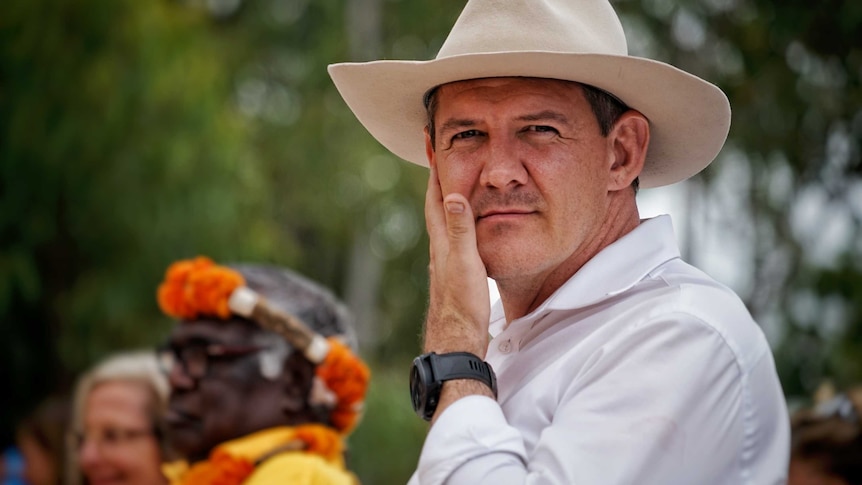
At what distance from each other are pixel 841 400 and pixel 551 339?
2.38m

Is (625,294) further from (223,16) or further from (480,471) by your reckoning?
(223,16)

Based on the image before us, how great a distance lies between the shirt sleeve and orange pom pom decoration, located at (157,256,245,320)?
1735mm

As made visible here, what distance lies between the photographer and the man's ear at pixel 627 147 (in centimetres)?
258

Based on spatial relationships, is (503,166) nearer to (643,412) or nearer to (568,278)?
(568,278)

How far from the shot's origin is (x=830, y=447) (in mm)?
4113

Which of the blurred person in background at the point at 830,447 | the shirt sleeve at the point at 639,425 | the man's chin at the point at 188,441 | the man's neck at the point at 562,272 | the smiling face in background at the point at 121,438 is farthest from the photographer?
the smiling face in background at the point at 121,438

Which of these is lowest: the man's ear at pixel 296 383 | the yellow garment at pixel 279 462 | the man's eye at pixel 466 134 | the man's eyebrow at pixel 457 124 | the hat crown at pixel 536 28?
the yellow garment at pixel 279 462

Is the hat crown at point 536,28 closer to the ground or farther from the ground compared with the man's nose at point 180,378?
farther from the ground

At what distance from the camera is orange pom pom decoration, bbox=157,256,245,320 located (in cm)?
374

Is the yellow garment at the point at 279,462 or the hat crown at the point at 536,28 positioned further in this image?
the yellow garment at the point at 279,462

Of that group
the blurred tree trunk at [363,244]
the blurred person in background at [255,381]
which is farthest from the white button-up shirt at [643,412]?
the blurred tree trunk at [363,244]

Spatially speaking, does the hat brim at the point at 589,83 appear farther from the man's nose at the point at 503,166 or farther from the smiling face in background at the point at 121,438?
the smiling face in background at the point at 121,438

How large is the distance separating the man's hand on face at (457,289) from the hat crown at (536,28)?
36 centimetres

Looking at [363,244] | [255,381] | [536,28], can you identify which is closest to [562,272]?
[536,28]
